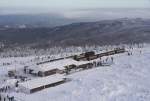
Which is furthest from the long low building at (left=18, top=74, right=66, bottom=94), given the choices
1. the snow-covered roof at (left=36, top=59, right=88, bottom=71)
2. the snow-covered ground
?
the snow-covered roof at (left=36, top=59, right=88, bottom=71)

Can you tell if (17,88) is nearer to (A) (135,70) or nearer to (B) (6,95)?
(B) (6,95)

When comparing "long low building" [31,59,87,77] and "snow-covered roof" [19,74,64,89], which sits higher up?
"long low building" [31,59,87,77]

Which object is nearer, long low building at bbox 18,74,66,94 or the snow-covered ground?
the snow-covered ground

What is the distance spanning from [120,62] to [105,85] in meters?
17.9

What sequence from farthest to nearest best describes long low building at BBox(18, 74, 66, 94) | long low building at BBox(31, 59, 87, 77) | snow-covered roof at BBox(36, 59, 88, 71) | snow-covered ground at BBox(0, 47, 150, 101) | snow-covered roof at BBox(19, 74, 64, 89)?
snow-covered roof at BBox(36, 59, 88, 71)
long low building at BBox(31, 59, 87, 77)
snow-covered roof at BBox(19, 74, 64, 89)
long low building at BBox(18, 74, 66, 94)
snow-covered ground at BBox(0, 47, 150, 101)

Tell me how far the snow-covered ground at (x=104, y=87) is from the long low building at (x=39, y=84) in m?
1.02

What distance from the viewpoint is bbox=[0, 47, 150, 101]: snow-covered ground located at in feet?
134

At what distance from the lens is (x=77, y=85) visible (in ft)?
155

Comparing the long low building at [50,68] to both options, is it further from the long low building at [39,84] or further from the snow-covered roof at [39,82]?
the long low building at [39,84]

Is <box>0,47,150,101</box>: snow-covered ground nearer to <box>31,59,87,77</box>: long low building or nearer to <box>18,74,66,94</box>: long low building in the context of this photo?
<box>18,74,66,94</box>: long low building

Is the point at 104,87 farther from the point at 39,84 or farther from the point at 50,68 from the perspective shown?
the point at 50,68

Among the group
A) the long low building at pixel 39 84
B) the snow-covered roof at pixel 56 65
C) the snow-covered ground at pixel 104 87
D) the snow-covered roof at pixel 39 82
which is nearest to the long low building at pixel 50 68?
the snow-covered roof at pixel 56 65

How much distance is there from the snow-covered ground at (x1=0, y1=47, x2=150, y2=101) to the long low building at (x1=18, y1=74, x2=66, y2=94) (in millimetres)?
1019

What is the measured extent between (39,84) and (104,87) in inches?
417
